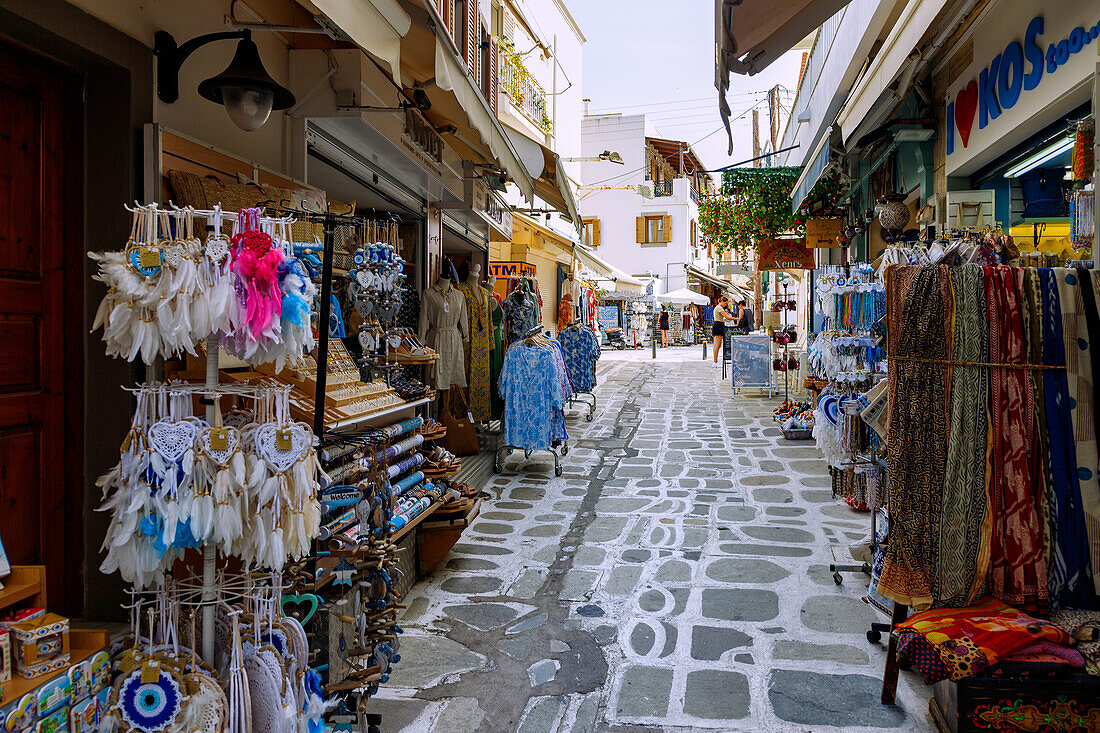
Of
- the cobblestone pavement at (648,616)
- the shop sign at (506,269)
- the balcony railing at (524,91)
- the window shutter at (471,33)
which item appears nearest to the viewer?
the cobblestone pavement at (648,616)

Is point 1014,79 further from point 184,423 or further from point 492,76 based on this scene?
point 492,76

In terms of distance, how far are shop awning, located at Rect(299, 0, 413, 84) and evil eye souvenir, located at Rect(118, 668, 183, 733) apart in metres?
2.28

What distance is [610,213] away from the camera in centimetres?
3544

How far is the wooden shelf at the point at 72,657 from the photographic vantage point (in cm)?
183

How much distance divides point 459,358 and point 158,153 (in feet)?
14.9

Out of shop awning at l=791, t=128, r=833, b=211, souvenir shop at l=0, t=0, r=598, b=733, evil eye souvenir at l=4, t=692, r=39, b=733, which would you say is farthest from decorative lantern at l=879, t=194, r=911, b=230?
evil eye souvenir at l=4, t=692, r=39, b=733

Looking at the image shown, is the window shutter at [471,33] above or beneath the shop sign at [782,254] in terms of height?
above

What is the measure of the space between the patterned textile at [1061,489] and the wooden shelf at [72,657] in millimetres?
3417

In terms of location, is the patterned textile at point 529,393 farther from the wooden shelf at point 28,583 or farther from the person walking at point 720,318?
the person walking at point 720,318

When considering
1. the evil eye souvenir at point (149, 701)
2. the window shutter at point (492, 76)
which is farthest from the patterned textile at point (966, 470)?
the window shutter at point (492, 76)

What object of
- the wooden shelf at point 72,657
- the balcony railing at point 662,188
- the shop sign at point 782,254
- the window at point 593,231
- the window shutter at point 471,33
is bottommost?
the wooden shelf at point 72,657

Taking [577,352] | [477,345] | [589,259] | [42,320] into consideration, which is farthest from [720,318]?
[42,320]

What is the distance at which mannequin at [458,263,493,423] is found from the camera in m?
8.22

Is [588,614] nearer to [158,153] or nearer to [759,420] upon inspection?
[158,153]
